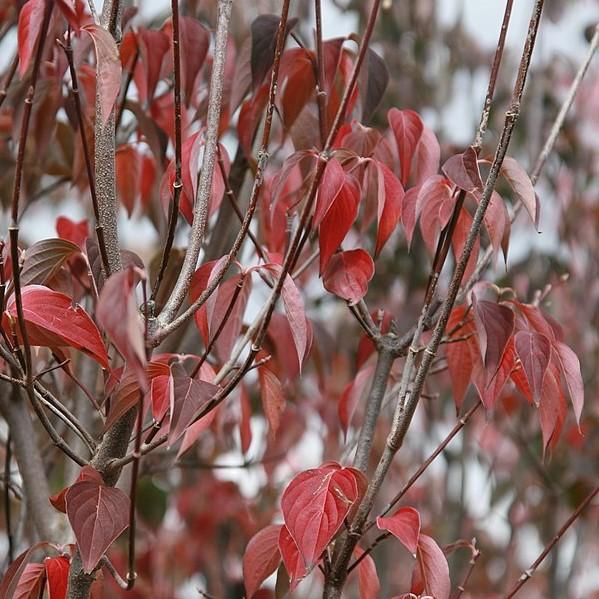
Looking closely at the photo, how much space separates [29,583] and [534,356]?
1.50ft

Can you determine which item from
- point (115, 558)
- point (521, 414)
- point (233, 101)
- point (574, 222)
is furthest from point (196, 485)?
point (233, 101)

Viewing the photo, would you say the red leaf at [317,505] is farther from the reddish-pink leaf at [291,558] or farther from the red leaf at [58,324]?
the red leaf at [58,324]

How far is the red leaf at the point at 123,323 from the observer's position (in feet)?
1.53

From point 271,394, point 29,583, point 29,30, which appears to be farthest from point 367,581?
point 29,30

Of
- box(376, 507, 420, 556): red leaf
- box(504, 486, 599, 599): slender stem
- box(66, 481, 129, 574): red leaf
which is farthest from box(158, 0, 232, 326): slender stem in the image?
box(504, 486, 599, 599): slender stem

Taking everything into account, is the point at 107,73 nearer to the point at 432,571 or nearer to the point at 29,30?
the point at 29,30

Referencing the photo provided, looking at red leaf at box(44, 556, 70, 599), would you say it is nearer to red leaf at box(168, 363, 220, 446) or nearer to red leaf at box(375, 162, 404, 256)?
red leaf at box(168, 363, 220, 446)

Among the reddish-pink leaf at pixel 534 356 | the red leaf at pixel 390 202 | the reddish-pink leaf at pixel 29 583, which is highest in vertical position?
the red leaf at pixel 390 202

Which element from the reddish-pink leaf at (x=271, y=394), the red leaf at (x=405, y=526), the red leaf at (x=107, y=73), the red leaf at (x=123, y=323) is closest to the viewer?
the red leaf at (x=123, y=323)

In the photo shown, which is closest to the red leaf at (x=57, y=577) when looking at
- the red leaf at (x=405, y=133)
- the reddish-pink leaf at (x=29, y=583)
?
the reddish-pink leaf at (x=29, y=583)

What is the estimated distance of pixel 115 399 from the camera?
0.67 metres

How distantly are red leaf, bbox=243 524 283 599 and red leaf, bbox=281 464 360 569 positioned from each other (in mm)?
91

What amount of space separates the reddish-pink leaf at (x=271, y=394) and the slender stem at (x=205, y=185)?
16 centimetres

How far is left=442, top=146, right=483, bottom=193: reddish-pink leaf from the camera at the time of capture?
2.26 feet
